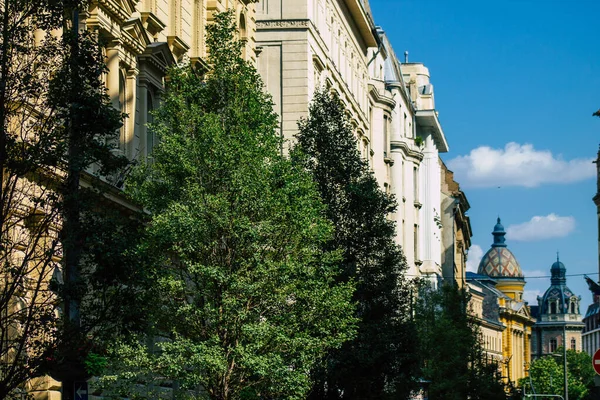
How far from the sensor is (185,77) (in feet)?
89.7

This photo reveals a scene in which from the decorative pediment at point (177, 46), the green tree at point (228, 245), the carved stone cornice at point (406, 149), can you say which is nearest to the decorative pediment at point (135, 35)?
the decorative pediment at point (177, 46)

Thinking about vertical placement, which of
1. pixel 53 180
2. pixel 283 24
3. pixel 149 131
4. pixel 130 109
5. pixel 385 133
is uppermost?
pixel 385 133

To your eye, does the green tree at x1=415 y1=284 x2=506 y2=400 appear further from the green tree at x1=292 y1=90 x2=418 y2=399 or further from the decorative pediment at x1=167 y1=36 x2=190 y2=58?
the decorative pediment at x1=167 y1=36 x2=190 y2=58

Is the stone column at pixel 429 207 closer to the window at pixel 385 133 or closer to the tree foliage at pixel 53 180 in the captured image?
the window at pixel 385 133

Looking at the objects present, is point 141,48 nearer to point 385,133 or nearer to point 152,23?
point 152,23

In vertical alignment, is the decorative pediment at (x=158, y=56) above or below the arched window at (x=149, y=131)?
above

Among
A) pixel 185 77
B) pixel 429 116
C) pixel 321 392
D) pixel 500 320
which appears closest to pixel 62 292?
pixel 185 77

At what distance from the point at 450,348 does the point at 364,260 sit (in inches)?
1006

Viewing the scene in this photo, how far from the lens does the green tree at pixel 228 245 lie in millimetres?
24516

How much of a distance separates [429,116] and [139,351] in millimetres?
A: 76708

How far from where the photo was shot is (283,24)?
4953cm

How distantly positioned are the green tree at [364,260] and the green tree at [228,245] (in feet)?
33.1

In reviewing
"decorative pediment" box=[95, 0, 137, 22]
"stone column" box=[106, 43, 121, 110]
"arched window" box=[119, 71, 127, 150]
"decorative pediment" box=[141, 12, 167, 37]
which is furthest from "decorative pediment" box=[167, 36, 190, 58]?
"stone column" box=[106, 43, 121, 110]

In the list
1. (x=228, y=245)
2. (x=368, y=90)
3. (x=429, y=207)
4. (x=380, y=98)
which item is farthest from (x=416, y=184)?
(x=228, y=245)
